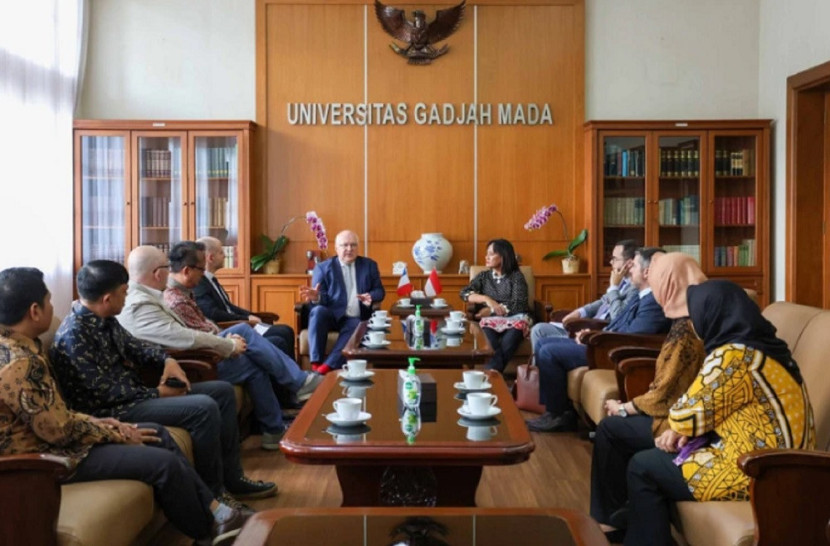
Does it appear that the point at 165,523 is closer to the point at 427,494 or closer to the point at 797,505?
the point at 427,494

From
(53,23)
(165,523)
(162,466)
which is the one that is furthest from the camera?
(53,23)

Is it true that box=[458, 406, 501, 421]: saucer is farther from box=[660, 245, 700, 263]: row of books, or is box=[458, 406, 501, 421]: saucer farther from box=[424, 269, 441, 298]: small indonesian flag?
box=[660, 245, 700, 263]: row of books

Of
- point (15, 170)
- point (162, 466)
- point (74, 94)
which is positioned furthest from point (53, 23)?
point (162, 466)

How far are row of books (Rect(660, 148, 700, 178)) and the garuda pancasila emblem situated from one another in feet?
7.08

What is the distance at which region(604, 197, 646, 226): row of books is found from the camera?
809 centimetres

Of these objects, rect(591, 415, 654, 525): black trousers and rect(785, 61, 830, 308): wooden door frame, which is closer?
rect(591, 415, 654, 525): black trousers

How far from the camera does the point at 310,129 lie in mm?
8273

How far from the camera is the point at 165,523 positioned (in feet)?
12.2

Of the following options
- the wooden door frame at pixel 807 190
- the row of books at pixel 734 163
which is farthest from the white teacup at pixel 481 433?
the row of books at pixel 734 163

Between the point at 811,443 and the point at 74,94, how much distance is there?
22.7 ft

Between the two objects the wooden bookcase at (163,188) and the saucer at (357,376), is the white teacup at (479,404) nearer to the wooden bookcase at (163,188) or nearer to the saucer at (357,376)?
the saucer at (357,376)

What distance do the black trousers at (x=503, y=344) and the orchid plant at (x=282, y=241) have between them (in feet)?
6.27

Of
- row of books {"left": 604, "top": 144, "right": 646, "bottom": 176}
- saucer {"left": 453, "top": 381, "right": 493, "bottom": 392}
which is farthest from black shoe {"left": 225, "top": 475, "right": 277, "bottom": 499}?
row of books {"left": 604, "top": 144, "right": 646, "bottom": 176}

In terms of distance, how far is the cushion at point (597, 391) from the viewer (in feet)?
15.4
